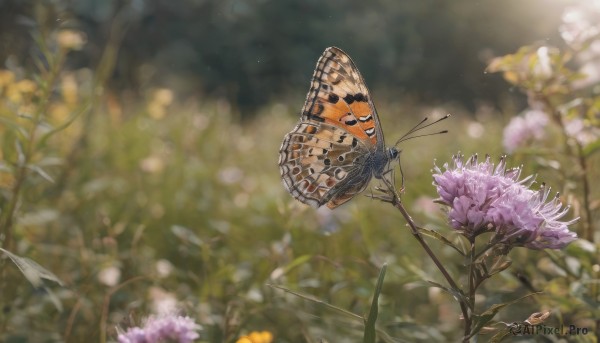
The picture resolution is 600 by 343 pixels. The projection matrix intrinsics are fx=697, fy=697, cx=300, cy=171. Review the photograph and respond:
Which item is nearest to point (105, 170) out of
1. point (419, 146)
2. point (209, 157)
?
point (209, 157)

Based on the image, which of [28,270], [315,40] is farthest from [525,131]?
[315,40]

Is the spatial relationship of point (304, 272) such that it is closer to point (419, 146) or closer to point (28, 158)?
point (28, 158)

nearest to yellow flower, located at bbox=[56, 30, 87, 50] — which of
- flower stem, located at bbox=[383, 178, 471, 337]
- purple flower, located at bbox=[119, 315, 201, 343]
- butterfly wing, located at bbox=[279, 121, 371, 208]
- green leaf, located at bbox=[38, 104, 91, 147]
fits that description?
green leaf, located at bbox=[38, 104, 91, 147]

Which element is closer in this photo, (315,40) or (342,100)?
(342,100)

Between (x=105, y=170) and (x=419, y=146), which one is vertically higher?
(x=419, y=146)

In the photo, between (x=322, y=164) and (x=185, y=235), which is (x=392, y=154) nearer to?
(x=322, y=164)

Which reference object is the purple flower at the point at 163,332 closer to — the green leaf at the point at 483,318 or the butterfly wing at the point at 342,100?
the green leaf at the point at 483,318
